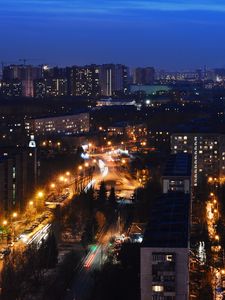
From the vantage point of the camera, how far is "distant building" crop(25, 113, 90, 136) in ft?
53.2

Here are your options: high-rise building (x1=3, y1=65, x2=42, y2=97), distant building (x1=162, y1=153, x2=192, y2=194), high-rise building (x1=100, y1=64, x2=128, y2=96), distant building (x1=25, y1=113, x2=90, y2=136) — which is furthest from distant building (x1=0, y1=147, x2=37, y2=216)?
high-rise building (x1=100, y1=64, x2=128, y2=96)

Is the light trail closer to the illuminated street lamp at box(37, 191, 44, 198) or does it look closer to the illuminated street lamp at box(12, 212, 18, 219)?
the illuminated street lamp at box(12, 212, 18, 219)

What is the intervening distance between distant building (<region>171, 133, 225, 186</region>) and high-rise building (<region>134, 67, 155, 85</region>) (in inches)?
1043

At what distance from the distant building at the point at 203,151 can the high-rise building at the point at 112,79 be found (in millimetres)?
18173

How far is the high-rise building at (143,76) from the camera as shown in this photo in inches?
1496

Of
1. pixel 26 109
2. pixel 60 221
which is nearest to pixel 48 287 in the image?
pixel 60 221

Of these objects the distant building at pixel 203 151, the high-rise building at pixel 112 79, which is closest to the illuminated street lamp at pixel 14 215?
the distant building at pixel 203 151

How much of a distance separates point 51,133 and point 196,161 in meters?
5.92

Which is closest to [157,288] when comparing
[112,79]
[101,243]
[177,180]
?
[101,243]

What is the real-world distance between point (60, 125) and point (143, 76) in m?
21.5

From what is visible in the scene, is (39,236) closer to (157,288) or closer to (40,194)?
(40,194)

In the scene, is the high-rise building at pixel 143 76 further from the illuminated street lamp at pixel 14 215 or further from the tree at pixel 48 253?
the tree at pixel 48 253

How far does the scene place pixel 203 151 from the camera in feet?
36.2

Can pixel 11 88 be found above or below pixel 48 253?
above
